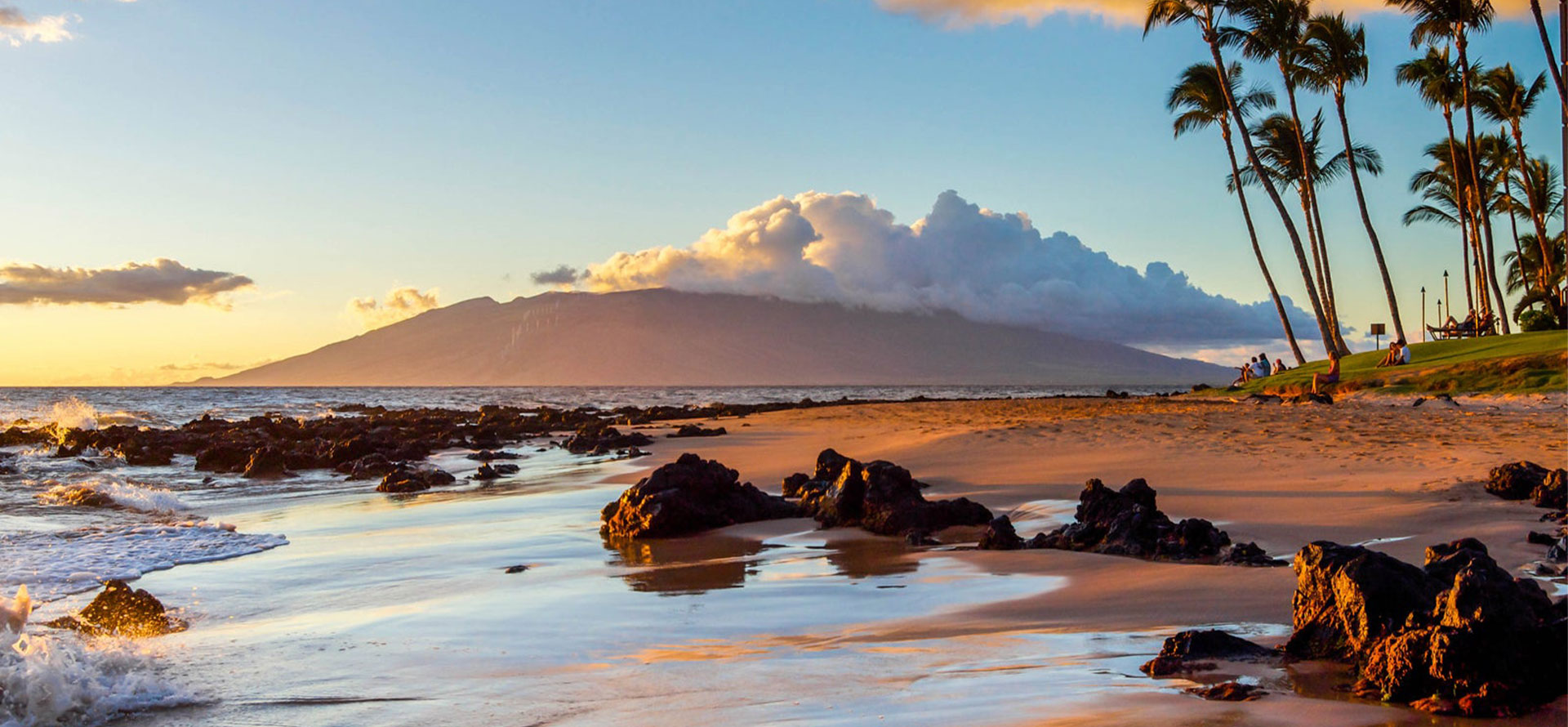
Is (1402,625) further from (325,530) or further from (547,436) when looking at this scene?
(547,436)

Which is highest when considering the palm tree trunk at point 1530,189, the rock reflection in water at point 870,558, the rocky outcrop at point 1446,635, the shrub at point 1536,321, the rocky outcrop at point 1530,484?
the palm tree trunk at point 1530,189

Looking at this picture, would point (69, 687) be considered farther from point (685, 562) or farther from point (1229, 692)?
point (1229, 692)

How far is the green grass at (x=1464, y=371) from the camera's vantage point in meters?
23.9

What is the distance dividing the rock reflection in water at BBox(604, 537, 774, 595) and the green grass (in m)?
17.5

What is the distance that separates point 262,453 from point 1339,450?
18.6m

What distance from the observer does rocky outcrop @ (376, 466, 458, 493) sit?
15820mm

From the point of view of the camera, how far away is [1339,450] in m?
12.3

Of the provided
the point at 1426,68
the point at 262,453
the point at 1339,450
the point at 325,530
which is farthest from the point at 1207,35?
the point at 325,530

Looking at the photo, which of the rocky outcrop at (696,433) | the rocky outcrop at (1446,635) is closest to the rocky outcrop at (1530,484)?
the rocky outcrop at (1446,635)

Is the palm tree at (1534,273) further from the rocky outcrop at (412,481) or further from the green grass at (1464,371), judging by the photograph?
the rocky outcrop at (412,481)

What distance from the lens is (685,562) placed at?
8695 millimetres

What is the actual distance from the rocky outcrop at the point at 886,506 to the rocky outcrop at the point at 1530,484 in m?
4.13

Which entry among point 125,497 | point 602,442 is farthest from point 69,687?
point 602,442

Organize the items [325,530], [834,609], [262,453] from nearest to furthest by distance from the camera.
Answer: [834,609] → [325,530] → [262,453]
